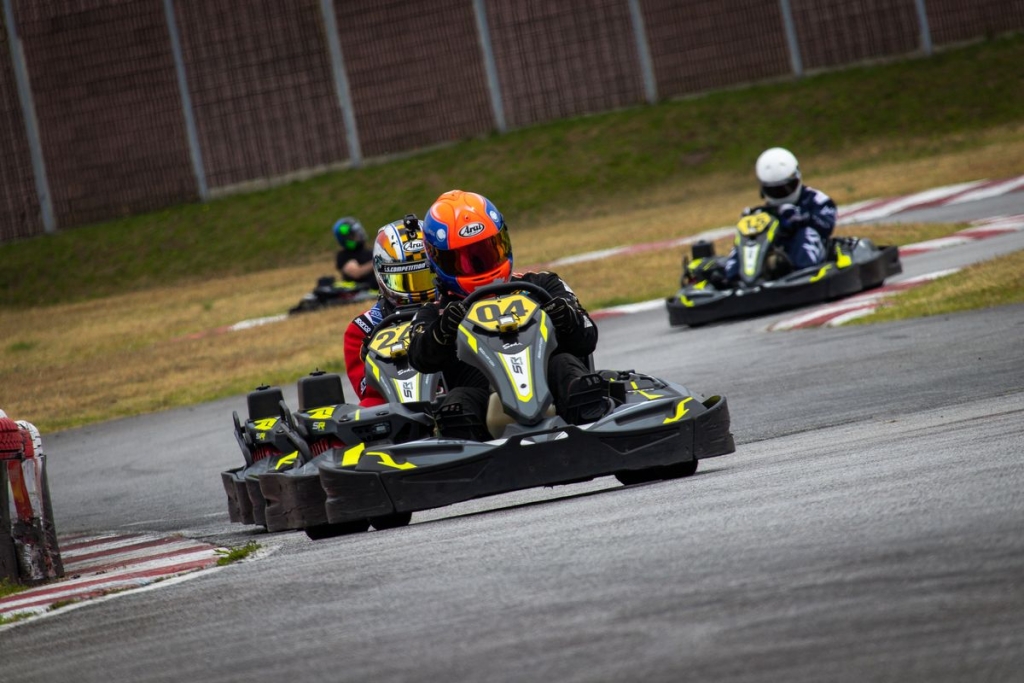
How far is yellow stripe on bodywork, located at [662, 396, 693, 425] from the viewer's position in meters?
6.00

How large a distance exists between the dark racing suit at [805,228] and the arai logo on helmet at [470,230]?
7383mm

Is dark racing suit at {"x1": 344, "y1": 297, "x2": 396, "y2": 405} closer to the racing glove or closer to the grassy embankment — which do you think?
the racing glove

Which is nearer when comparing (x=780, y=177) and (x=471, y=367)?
(x=471, y=367)

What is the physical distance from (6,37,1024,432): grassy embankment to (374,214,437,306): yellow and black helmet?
13490 mm

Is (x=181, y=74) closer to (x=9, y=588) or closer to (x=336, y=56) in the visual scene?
(x=336, y=56)

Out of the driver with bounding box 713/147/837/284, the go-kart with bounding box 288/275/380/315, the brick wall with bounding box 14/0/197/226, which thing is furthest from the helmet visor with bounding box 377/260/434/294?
the brick wall with bounding box 14/0/197/226

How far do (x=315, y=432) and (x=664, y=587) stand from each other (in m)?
3.42

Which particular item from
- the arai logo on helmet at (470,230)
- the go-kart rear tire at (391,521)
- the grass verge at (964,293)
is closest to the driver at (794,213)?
the grass verge at (964,293)

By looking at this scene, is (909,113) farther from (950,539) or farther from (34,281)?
(950,539)

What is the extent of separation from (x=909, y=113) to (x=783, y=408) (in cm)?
2294

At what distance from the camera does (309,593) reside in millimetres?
4332

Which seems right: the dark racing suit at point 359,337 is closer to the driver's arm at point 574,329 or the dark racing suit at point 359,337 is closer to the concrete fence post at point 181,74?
the driver's arm at point 574,329

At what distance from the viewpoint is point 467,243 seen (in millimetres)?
6883

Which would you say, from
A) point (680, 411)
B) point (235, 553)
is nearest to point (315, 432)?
point (235, 553)
